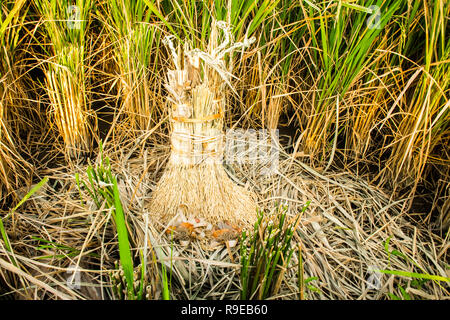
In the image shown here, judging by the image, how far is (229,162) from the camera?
1187 millimetres

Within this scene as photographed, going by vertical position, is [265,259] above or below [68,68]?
below

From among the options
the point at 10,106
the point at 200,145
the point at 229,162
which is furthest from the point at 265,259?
the point at 10,106

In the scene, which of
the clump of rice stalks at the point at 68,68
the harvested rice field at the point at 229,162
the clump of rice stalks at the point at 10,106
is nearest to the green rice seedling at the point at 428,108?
the harvested rice field at the point at 229,162

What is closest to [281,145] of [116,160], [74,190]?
[116,160]

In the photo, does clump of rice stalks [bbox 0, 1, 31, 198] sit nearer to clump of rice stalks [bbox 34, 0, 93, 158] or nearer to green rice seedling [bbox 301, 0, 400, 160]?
clump of rice stalks [bbox 34, 0, 93, 158]

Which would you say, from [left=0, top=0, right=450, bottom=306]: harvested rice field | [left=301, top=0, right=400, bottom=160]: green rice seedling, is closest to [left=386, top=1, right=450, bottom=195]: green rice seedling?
[left=0, top=0, right=450, bottom=306]: harvested rice field

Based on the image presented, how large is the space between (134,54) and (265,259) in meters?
0.85

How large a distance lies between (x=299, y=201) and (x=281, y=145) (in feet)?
1.05

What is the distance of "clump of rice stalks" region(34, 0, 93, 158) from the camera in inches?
40.1

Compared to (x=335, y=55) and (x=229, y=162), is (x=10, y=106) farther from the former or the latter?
(x=335, y=55)

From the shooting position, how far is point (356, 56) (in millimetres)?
991

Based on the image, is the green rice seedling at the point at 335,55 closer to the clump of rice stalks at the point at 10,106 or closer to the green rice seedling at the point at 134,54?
the green rice seedling at the point at 134,54

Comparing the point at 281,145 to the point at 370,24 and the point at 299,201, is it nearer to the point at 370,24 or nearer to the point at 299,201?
the point at 299,201

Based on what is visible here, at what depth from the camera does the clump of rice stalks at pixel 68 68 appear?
1.02 meters
